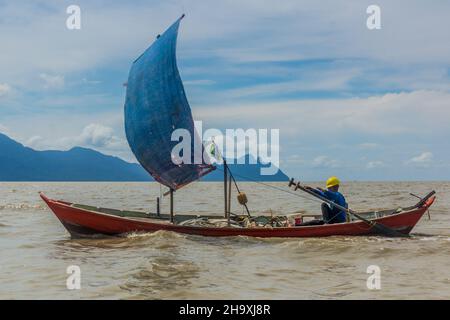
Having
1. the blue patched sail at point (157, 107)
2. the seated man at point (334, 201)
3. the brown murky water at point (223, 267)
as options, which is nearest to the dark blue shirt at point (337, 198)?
the seated man at point (334, 201)

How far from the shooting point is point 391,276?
12523mm

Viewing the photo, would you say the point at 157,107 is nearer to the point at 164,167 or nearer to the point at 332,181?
the point at 164,167

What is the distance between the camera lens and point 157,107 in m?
19.5

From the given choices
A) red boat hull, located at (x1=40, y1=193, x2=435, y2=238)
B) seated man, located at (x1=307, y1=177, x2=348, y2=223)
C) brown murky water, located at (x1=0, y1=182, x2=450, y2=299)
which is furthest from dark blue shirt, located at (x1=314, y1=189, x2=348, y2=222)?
brown murky water, located at (x1=0, y1=182, x2=450, y2=299)

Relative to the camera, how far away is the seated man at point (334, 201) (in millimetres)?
Result: 18203

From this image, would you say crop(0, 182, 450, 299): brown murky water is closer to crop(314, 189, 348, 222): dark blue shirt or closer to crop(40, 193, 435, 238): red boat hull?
crop(40, 193, 435, 238): red boat hull

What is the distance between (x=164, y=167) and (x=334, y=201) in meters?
6.25

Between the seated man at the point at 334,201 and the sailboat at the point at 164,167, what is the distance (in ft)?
1.71

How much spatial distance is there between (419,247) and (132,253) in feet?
28.9

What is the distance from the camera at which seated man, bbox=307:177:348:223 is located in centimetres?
1820

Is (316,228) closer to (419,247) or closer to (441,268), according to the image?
(419,247)

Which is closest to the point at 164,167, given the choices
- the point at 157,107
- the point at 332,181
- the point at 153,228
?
the point at 157,107

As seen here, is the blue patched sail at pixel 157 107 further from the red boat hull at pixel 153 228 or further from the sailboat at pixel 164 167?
the red boat hull at pixel 153 228
